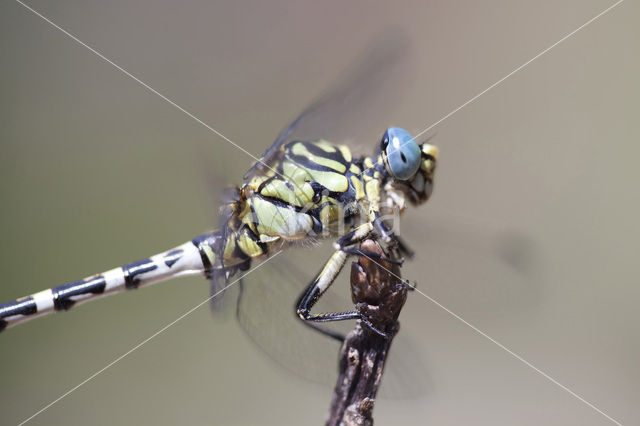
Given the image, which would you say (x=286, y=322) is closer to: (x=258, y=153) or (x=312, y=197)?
(x=312, y=197)

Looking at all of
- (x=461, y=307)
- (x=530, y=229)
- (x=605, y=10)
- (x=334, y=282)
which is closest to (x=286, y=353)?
(x=334, y=282)

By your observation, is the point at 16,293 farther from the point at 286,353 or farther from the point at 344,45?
the point at 344,45

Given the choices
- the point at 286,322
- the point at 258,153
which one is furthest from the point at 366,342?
the point at 258,153

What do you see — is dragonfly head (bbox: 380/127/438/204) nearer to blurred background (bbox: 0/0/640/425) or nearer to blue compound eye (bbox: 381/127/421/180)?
blue compound eye (bbox: 381/127/421/180)

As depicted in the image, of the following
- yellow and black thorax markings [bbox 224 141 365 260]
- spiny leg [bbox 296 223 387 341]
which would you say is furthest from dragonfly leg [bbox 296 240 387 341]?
yellow and black thorax markings [bbox 224 141 365 260]

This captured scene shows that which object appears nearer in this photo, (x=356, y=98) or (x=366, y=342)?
(x=366, y=342)

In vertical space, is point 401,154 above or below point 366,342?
above

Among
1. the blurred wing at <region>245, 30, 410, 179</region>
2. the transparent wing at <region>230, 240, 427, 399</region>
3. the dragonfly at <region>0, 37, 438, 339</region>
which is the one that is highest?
the blurred wing at <region>245, 30, 410, 179</region>
